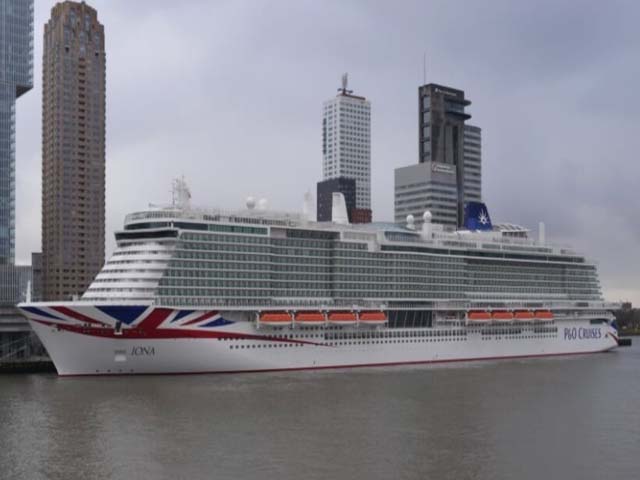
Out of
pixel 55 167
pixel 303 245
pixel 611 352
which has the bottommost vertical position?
pixel 611 352

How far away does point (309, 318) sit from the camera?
57375mm

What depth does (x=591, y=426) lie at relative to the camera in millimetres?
36062

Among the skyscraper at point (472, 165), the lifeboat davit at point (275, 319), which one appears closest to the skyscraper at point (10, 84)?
the lifeboat davit at point (275, 319)

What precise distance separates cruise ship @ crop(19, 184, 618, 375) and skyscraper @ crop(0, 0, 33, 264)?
180 ft

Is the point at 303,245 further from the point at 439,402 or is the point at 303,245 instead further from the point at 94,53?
the point at 94,53

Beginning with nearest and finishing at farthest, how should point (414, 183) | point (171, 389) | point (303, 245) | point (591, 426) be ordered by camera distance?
point (591, 426), point (171, 389), point (303, 245), point (414, 183)

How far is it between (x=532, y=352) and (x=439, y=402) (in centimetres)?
3404

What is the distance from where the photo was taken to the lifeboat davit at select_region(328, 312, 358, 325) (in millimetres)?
58781

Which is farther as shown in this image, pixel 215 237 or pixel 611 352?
pixel 611 352

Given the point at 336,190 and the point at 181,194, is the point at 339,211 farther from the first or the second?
the point at 336,190

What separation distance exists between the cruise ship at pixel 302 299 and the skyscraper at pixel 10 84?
180ft

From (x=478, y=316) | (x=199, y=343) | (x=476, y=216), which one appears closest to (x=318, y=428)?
(x=199, y=343)

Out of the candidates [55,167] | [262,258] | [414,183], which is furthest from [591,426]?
[414,183]

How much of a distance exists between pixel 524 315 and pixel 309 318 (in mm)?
24381
